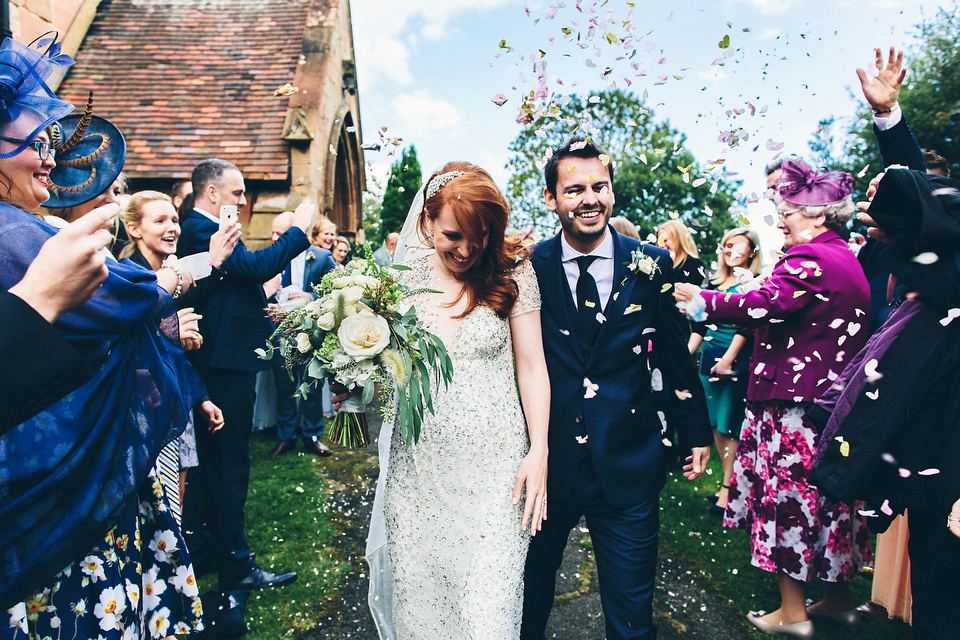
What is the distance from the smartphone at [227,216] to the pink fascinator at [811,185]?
10.9 feet

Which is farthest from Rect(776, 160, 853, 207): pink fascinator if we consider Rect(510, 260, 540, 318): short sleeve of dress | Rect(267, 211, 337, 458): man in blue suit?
Rect(267, 211, 337, 458): man in blue suit

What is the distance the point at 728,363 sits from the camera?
194 inches

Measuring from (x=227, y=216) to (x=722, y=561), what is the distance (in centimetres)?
434

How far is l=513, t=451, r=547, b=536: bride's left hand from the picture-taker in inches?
94.3

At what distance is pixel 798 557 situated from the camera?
318 centimetres

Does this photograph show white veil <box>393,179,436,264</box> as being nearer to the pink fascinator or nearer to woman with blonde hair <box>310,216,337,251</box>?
the pink fascinator

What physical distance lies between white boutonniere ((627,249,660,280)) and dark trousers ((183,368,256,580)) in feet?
8.72

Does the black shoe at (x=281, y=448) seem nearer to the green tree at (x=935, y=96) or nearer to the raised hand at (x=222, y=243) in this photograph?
the raised hand at (x=222, y=243)

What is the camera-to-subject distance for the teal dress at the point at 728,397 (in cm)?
512

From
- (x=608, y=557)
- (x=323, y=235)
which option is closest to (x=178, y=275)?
(x=608, y=557)

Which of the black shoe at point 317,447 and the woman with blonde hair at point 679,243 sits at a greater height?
the woman with blonde hair at point 679,243

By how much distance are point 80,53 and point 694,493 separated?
50.4ft

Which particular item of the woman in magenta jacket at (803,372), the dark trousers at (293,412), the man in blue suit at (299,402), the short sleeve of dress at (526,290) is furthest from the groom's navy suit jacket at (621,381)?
the dark trousers at (293,412)

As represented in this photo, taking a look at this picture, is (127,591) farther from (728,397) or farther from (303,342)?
(728,397)
